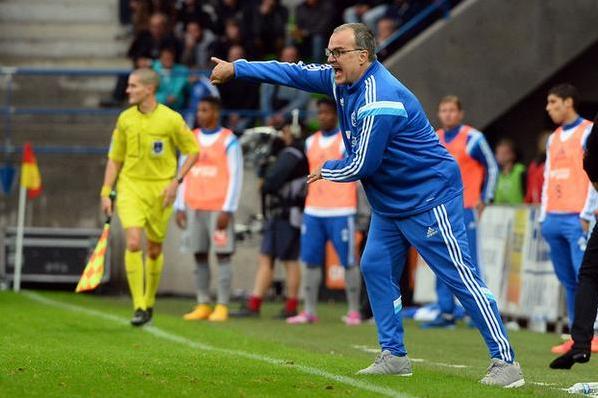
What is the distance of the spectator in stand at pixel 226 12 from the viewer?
26297 millimetres

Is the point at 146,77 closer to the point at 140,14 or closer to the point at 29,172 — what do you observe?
the point at 29,172

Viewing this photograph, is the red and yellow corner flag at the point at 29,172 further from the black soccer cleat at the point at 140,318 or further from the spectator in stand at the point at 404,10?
the black soccer cleat at the point at 140,318

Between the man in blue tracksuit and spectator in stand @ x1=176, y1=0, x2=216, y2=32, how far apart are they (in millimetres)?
16536

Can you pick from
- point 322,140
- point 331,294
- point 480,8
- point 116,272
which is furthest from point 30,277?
point 480,8

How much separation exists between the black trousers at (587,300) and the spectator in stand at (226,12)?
15.2 metres

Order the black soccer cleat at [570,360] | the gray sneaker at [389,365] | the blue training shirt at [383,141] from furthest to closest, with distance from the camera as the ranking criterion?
1. the black soccer cleat at [570,360]
2. the gray sneaker at [389,365]
3. the blue training shirt at [383,141]

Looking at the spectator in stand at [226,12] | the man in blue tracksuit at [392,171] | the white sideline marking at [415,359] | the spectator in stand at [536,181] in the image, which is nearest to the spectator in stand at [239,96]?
the spectator in stand at [226,12]

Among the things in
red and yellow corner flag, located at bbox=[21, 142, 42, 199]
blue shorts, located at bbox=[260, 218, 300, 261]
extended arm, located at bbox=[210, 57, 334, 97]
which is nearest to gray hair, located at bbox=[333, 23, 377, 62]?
extended arm, located at bbox=[210, 57, 334, 97]

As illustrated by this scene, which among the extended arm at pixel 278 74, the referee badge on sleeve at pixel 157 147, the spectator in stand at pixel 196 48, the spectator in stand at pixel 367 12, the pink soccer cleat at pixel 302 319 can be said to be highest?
the spectator in stand at pixel 367 12

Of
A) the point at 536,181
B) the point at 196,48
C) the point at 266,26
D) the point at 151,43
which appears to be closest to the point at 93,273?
the point at 536,181

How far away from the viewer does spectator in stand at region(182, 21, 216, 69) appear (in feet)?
83.3

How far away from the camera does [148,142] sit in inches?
606

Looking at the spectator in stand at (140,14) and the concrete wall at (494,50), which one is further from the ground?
the spectator in stand at (140,14)

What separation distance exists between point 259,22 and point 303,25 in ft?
3.24
